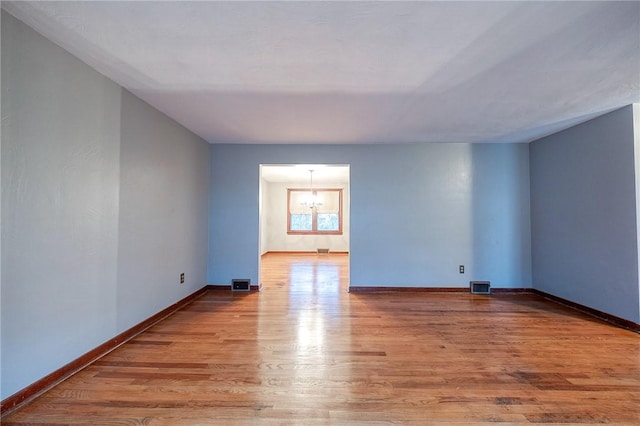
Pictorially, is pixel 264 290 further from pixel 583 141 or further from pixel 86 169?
pixel 583 141

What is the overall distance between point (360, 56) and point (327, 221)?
23.6 ft

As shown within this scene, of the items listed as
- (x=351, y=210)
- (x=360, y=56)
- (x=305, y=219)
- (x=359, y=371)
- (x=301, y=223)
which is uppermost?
(x=360, y=56)

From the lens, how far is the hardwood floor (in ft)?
5.16

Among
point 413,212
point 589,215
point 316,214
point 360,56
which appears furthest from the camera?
point 316,214

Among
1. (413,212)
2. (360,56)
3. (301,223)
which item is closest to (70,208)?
(360,56)

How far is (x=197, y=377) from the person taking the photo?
6.28 ft

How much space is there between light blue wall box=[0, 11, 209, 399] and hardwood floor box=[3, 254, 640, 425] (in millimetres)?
342

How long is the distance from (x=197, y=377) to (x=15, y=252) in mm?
1322

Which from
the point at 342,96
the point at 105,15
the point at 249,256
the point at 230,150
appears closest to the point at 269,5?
the point at 105,15

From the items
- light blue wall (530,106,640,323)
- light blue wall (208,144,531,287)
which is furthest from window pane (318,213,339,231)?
light blue wall (530,106,640,323)

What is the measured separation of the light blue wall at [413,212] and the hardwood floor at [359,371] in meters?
0.92

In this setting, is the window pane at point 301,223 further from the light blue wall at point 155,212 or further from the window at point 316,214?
the light blue wall at point 155,212

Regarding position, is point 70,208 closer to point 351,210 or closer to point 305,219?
point 351,210

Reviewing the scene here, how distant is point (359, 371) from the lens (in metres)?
1.98
